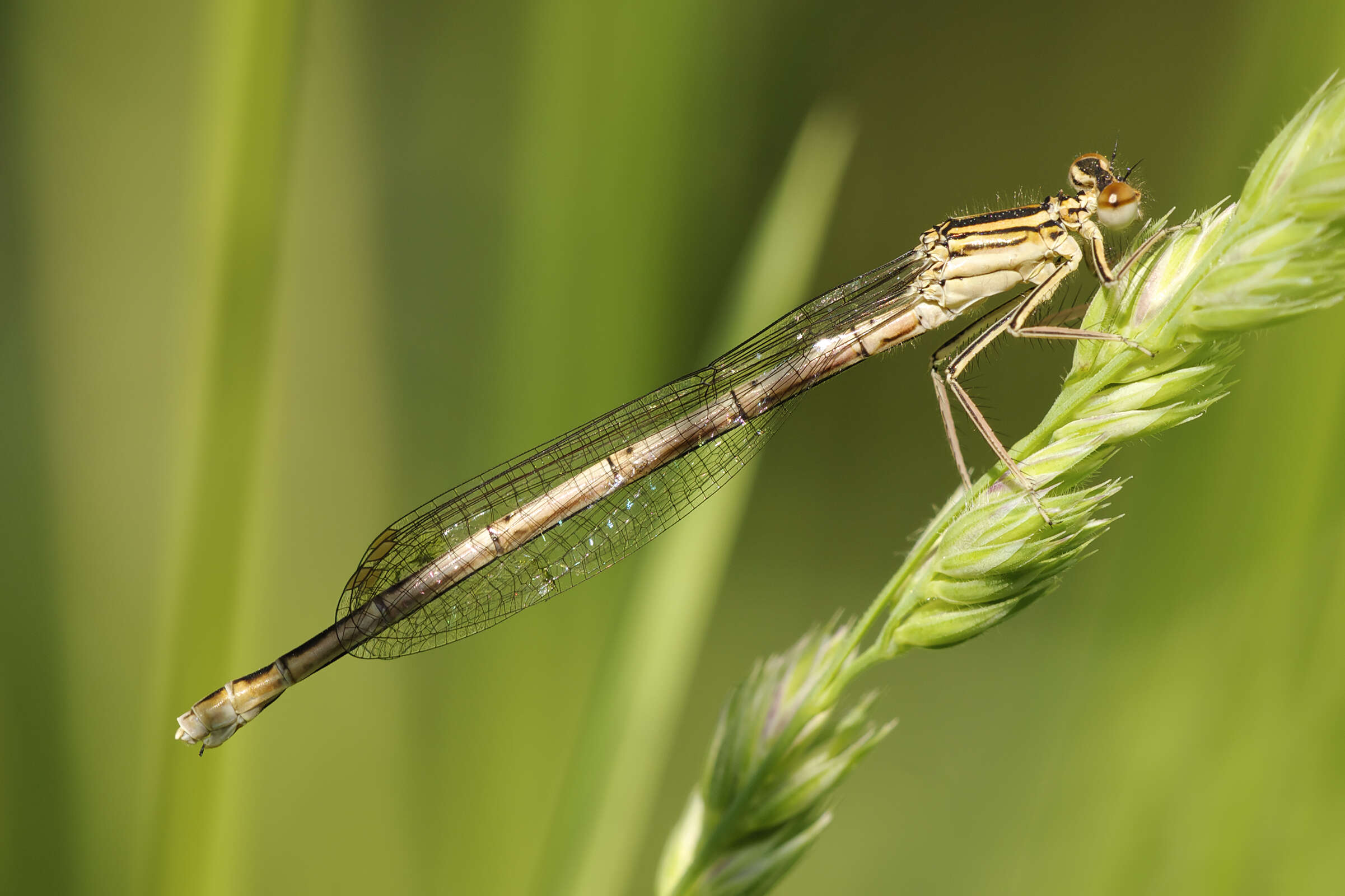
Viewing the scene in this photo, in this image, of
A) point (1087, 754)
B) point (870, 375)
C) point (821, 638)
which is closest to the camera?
point (821, 638)

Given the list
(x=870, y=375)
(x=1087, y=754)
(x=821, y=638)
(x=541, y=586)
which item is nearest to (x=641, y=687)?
(x=821, y=638)

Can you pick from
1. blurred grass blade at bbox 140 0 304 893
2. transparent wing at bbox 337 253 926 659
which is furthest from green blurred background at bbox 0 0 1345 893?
transparent wing at bbox 337 253 926 659

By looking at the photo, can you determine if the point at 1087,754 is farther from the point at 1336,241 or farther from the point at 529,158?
the point at 529,158

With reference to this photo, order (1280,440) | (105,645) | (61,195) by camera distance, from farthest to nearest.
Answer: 1. (61,195)
2. (105,645)
3. (1280,440)

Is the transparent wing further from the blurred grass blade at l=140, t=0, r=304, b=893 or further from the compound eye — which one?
the blurred grass blade at l=140, t=0, r=304, b=893

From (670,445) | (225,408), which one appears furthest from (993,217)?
(225,408)

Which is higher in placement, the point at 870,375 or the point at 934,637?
the point at 870,375

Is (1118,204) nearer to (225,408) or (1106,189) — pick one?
(1106,189)

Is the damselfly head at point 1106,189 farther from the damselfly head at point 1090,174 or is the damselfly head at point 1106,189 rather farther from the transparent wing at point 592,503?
the transparent wing at point 592,503
